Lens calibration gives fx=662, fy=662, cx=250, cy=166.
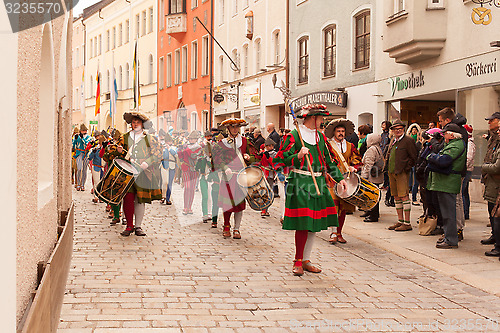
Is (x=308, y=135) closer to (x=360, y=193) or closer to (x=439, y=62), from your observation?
(x=360, y=193)

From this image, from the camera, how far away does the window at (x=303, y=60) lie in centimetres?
2477

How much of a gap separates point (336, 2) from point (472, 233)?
521 inches

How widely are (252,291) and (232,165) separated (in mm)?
4286

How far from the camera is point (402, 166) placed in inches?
433

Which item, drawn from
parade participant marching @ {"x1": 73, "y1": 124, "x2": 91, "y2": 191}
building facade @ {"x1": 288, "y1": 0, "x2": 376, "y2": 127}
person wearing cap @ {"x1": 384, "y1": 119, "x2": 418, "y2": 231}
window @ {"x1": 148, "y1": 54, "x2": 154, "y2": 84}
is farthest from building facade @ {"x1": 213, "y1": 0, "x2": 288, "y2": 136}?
person wearing cap @ {"x1": 384, "y1": 119, "x2": 418, "y2": 231}

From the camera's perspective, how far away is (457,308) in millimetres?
6008

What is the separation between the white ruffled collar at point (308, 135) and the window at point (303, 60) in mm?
17352

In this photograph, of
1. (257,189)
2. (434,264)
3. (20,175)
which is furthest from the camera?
(257,189)

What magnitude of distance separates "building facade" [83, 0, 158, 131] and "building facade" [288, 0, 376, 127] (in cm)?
1833

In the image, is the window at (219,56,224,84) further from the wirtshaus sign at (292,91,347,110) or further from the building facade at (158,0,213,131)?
the wirtshaus sign at (292,91,347,110)

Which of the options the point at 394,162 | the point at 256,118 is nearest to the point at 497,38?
the point at 394,162

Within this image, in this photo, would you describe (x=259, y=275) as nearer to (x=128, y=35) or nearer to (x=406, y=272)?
(x=406, y=272)

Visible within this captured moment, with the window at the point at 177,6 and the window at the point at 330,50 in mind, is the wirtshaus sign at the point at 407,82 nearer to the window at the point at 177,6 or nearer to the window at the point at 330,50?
the window at the point at 330,50

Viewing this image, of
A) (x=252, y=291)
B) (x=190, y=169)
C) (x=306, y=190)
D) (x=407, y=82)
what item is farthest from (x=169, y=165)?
(x=252, y=291)
